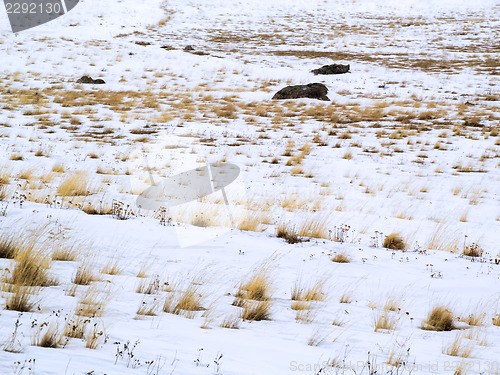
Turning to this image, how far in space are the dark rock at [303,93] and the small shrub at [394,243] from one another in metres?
13.9

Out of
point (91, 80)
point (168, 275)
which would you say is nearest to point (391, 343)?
point (168, 275)

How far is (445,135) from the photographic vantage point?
41.6 ft

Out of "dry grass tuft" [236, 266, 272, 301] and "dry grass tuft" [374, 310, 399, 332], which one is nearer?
"dry grass tuft" [374, 310, 399, 332]

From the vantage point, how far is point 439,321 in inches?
135

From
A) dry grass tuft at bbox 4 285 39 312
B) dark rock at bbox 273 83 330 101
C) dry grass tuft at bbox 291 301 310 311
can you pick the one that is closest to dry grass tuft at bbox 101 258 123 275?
dry grass tuft at bbox 4 285 39 312

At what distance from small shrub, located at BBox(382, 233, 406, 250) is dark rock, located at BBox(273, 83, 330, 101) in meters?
13.9

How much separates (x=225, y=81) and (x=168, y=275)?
64.5ft

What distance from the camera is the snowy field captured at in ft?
8.92

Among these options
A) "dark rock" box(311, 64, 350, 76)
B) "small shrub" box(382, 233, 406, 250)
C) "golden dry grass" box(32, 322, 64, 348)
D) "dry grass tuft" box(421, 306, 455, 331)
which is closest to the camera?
"golden dry grass" box(32, 322, 64, 348)

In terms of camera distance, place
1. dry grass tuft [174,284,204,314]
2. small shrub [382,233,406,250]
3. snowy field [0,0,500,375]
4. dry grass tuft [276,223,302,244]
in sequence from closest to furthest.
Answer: snowy field [0,0,500,375], dry grass tuft [174,284,204,314], dry grass tuft [276,223,302,244], small shrub [382,233,406,250]

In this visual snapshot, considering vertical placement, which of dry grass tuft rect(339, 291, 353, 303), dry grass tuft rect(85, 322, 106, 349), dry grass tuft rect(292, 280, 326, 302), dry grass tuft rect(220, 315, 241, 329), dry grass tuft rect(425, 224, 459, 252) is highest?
dry grass tuft rect(85, 322, 106, 349)

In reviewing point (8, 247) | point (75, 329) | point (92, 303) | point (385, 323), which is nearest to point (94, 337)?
point (75, 329)

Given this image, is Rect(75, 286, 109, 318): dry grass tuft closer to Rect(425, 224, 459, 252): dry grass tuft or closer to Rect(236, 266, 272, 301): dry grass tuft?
Rect(236, 266, 272, 301): dry grass tuft

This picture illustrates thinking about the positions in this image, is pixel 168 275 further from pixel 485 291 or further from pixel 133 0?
pixel 133 0
